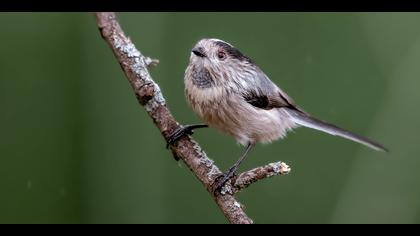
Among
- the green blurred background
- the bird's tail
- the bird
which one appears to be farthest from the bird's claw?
the green blurred background

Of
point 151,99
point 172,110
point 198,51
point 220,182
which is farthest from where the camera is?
point 172,110

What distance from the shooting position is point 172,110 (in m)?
3.92

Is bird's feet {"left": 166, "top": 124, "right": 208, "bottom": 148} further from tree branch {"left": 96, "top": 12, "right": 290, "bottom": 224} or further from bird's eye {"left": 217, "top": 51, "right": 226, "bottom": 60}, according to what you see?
bird's eye {"left": 217, "top": 51, "right": 226, "bottom": 60}

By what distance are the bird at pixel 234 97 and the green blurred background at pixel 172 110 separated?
72 centimetres

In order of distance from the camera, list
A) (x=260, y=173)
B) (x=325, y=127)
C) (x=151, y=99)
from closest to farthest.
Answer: (x=260, y=173) → (x=151, y=99) → (x=325, y=127)

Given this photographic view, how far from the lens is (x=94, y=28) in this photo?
3.97 meters

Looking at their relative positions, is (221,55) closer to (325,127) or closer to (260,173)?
(325,127)

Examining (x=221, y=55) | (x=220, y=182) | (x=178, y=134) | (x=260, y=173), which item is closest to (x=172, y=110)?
(x=221, y=55)

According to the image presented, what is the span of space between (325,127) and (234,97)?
1.58 ft

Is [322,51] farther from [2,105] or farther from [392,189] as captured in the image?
[2,105]

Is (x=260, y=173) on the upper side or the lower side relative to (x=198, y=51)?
lower

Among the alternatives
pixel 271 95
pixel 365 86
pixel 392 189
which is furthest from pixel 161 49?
pixel 392 189

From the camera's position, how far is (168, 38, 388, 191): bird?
3008 mm
